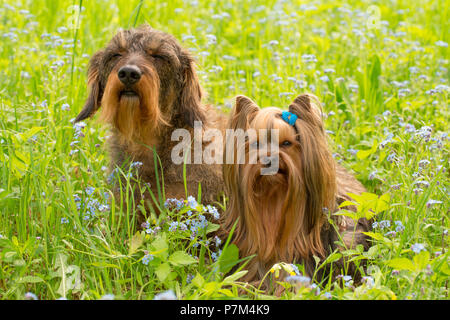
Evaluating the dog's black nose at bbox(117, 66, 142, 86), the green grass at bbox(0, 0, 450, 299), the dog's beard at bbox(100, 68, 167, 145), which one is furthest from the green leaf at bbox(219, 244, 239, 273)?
the dog's black nose at bbox(117, 66, 142, 86)

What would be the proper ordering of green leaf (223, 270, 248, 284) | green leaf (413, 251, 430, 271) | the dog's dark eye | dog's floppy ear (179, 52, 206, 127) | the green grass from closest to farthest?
1. green leaf (413, 251, 430, 271)
2. green leaf (223, 270, 248, 284)
3. the green grass
4. the dog's dark eye
5. dog's floppy ear (179, 52, 206, 127)

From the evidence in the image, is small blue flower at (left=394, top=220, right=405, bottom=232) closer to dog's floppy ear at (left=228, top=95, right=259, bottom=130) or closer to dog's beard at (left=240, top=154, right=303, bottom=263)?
dog's beard at (left=240, top=154, right=303, bottom=263)

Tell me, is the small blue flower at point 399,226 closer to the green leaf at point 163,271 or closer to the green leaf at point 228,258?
the green leaf at point 228,258

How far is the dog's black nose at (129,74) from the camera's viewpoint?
4039 millimetres

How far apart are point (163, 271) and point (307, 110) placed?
4.00 feet

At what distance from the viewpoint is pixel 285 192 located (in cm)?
375

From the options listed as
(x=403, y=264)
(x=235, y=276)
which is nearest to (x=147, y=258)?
(x=235, y=276)

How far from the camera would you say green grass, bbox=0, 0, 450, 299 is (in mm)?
3611

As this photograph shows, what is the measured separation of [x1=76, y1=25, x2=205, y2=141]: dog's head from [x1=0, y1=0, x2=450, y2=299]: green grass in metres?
0.35

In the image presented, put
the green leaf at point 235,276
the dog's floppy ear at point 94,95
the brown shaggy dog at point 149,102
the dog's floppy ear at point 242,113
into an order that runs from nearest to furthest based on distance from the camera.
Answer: the green leaf at point 235,276 < the dog's floppy ear at point 242,113 < the brown shaggy dog at point 149,102 < the dog's floppy ear at point 94,95

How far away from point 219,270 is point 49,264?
3.25ft

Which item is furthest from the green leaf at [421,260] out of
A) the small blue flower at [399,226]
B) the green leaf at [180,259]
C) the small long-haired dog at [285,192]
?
the green leaf at [180,259]
